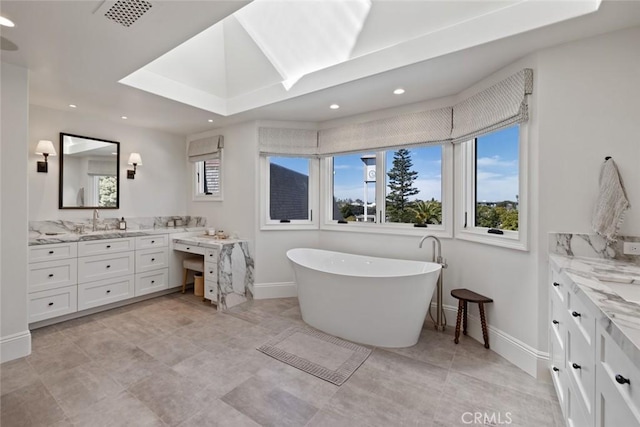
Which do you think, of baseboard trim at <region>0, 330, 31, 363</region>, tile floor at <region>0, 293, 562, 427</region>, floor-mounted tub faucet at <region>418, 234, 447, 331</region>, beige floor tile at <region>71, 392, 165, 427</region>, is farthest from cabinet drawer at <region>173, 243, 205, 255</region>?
floor-mounted tub faucet at <region>418, 234, 447, 331</region>

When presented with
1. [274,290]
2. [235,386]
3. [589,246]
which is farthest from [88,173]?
[589,246]

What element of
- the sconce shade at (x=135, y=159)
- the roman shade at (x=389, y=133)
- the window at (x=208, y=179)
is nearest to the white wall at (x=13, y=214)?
the sconce shade at (x=135, y=159)

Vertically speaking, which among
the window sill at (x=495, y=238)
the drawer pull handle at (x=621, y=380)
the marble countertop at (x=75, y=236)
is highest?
the window sill at (x=495, y=238)

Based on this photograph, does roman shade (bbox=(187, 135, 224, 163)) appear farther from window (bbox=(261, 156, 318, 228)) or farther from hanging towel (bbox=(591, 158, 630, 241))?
hanging towel (bbox=(591, 158, 630, 241))

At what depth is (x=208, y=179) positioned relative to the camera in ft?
14.7

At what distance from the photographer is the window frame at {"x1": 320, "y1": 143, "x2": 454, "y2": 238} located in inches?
118

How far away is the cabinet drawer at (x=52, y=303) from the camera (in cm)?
272

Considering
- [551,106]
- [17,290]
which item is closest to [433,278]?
[551,106]

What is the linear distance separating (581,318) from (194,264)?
3.88 m

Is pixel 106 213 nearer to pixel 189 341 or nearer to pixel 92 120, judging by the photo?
pixel 92 120

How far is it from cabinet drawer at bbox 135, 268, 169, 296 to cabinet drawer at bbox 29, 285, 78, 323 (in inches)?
24.9

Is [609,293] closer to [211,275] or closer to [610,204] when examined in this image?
[610,204]

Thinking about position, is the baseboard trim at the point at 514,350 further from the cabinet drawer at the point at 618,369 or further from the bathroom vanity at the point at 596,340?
the cabinet drawer at the point at 618,369

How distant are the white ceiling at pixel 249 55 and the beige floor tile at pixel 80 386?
2.47 m
